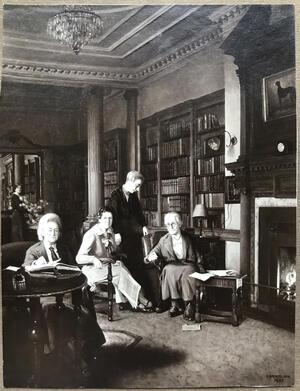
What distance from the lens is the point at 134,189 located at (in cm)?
320

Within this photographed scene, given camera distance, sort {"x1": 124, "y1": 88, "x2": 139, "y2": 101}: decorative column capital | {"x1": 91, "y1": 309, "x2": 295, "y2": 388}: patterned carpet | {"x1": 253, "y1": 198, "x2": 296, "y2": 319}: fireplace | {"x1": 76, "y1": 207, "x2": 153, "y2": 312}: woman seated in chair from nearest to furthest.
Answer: {"x1": 91, "y1": 309, "x2": 295, "y2": 388}: patterned carpet → {"x1": 253, "y1": 198, "x2": 296, "y2": 319}: fireplace → {"x1": 76, "y1": 207, "x2": 153, "y2": 312}: woman seated in chair → {"x1": 124, "y1": 88, "x2": 139, "y2": 101}: decorative column capital

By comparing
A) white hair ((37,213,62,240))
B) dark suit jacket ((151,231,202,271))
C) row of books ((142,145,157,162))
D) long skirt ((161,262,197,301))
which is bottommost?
long skirt ((161,262,197,301))

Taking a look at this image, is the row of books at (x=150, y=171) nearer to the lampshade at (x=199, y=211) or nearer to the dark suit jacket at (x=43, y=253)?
the lampshade at (x=199, y=211)

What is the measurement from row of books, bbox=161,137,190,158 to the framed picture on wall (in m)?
0.58

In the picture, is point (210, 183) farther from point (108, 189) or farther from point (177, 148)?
point (108, 189)

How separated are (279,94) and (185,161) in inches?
32.0

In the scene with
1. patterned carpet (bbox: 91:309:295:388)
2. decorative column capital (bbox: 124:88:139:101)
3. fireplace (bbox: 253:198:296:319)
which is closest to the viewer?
patterned carpet (bbox: 91:309:295:388)

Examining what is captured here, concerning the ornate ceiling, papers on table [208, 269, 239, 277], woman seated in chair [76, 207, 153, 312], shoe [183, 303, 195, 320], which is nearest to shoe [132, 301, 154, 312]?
woman seated in chair [76, 207, 153, 312]

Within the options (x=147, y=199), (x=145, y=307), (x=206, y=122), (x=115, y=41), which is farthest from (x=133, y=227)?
(x=115, y=41)

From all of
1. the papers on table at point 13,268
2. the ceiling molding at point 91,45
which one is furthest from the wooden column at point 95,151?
the papers on table at point 13,268

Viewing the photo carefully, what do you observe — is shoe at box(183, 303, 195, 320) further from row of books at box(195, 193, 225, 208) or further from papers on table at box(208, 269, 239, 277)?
row of books at box(195, 193, 225, 208)

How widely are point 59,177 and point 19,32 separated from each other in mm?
984

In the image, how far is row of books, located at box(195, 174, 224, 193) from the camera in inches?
125

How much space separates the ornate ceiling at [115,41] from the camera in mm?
2961
